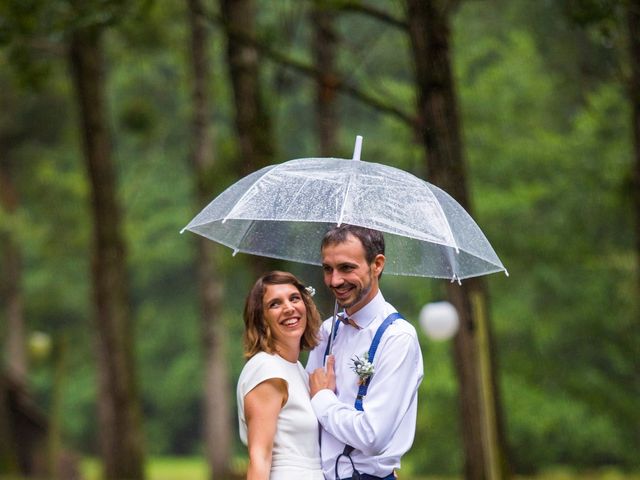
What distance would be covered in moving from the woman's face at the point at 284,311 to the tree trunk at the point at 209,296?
53.6 ft

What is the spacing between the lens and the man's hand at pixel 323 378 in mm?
5707

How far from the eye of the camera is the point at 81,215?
106ft

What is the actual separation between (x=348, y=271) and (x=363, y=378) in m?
0.43

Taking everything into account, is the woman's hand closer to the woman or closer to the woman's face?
the woman

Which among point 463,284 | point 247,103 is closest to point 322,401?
point 463,284

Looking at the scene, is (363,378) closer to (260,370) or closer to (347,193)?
(260,370)

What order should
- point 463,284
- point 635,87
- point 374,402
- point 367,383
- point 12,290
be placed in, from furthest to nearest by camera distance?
point 12,290
point 635,87
point 463,284
point 367,383
point 374,402

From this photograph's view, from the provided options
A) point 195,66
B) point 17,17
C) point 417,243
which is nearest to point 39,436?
point 195,66

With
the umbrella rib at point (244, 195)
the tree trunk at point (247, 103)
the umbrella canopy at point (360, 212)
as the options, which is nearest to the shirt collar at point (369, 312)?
the umbrella canopy at point (360, 212)

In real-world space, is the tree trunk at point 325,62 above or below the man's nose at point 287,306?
above

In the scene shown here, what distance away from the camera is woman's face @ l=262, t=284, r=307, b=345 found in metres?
5.66

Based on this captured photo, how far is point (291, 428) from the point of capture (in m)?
5.65

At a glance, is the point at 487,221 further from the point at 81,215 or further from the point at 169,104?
the point at 169,104

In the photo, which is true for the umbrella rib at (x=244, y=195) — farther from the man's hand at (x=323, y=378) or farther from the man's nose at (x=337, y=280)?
the man's hand at (x=323, y=378)
